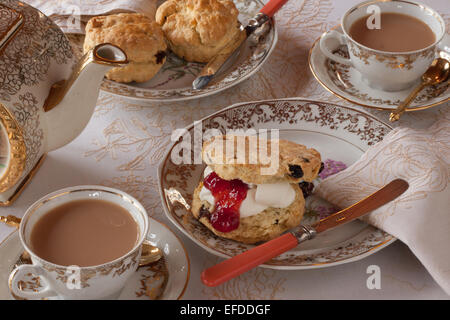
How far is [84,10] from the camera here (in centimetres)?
155

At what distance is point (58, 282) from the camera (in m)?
0.83

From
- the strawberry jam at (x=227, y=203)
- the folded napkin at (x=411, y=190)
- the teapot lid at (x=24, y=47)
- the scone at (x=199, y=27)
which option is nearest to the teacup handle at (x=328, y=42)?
the scone at (x=199, y=27)

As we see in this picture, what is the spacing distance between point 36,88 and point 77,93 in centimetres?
8

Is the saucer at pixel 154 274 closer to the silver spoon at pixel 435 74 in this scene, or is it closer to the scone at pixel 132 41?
the scone at pixel 132 41

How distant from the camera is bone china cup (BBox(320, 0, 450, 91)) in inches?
52.2

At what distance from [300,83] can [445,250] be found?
2.14 feet

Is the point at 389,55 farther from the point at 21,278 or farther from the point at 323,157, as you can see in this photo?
the point at 21,278

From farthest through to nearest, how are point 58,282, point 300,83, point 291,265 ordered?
point 300,83, point 291,265, point 58,282

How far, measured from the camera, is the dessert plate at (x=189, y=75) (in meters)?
1.34

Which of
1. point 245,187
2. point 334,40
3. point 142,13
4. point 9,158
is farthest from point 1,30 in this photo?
point 334,40

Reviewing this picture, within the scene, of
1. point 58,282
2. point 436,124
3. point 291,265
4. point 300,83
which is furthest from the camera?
point 300,83

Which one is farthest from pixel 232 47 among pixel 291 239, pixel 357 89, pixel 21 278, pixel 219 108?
pixel 21 278

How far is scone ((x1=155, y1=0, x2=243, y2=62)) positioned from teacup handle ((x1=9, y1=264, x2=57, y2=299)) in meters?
0.80

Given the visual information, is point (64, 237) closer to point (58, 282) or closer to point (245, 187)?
point (58, 282)
